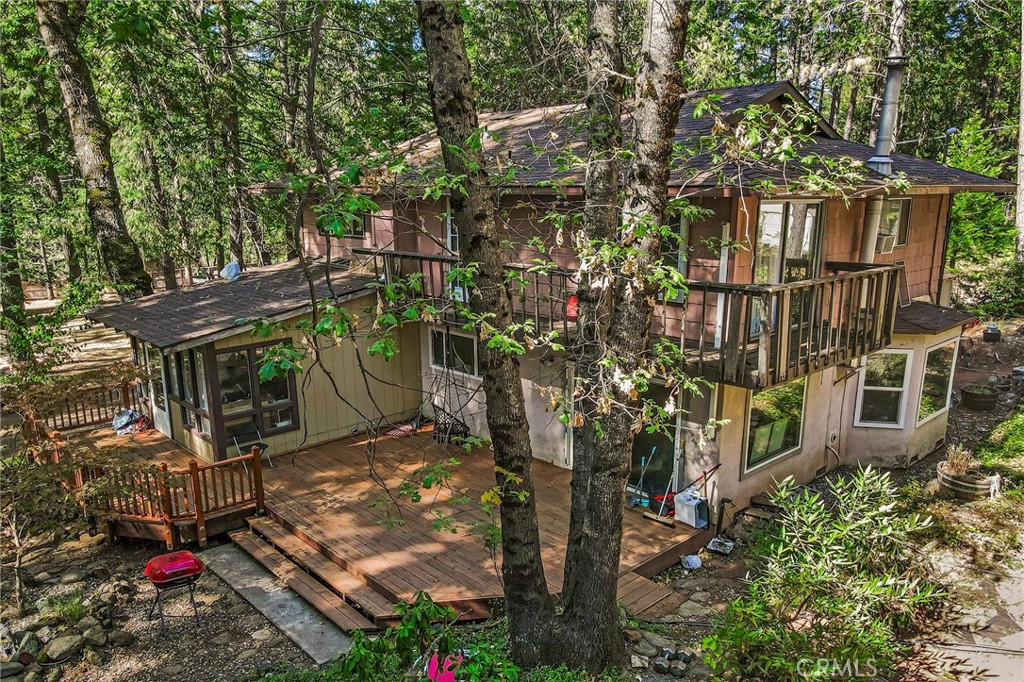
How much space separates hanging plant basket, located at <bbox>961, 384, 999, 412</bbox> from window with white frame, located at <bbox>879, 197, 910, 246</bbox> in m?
4.11

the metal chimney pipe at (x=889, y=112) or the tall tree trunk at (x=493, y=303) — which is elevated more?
the metal chimney pipe at (x=889, y=112)

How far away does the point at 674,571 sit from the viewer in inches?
312

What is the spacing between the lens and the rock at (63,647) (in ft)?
21.0

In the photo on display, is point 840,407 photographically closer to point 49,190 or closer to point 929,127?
point 49,190

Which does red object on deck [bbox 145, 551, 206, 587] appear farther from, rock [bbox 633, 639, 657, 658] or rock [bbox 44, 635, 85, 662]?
rock [bbox 633, 639, 657, 658]

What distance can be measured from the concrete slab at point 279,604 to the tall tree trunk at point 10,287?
350 cm

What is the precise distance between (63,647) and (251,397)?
4570mm

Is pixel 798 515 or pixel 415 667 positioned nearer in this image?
pixel 415 667

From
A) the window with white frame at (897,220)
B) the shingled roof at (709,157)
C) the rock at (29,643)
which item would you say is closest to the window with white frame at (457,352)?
the shingled roof at (709,157)

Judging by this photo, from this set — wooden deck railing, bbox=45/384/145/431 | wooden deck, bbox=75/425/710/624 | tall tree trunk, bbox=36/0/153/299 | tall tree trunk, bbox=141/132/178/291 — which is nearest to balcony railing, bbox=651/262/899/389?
wooden deck, bbox=75/425/710/624

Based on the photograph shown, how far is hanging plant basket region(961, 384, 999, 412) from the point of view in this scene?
42.8ft

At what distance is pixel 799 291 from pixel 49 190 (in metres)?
23.3

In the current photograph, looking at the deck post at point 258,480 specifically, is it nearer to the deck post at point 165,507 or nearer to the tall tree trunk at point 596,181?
the deck post at point 165,507

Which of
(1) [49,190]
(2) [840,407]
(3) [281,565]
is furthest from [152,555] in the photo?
(1) [49,190]
